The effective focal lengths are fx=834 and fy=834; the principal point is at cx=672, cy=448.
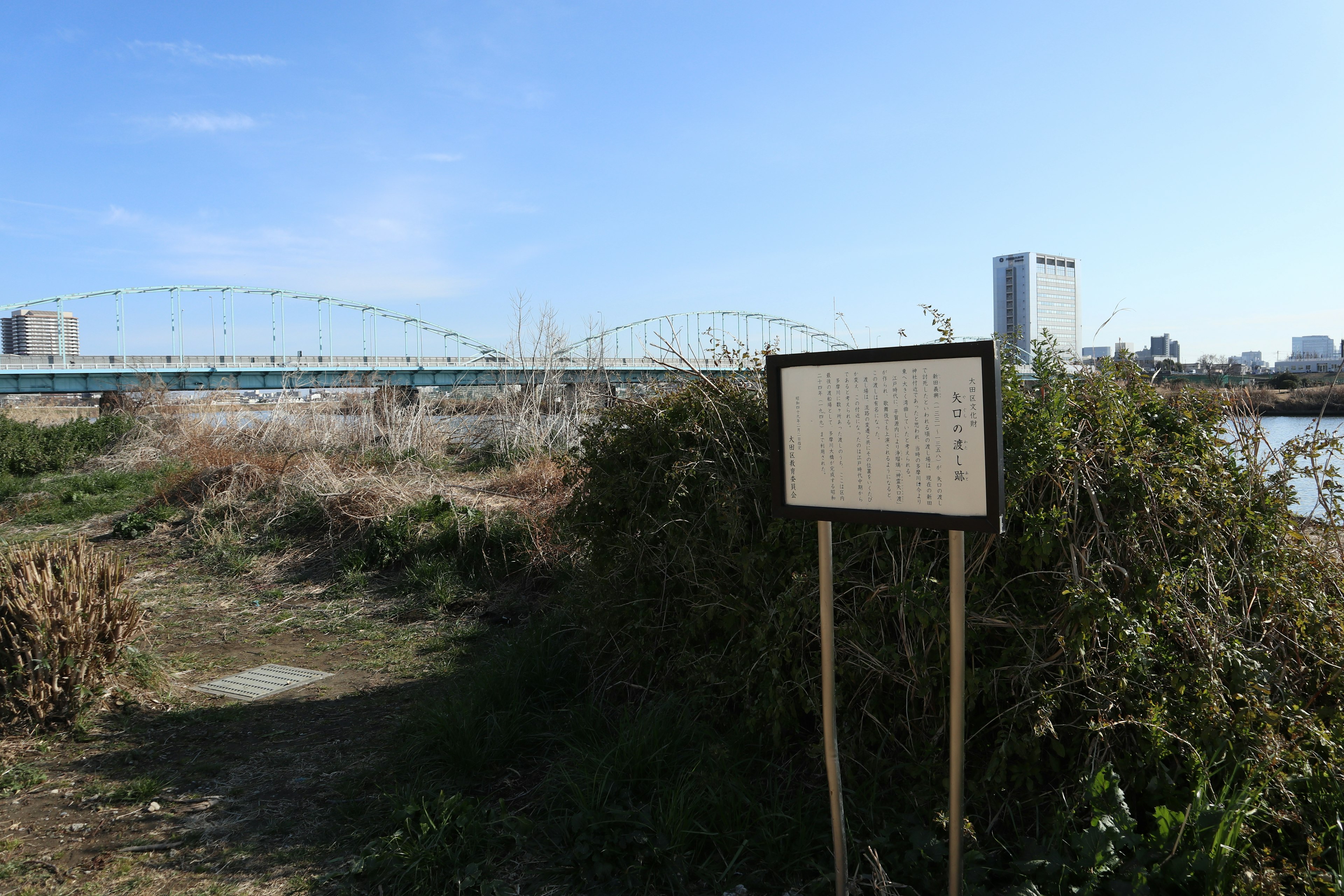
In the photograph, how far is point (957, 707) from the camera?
2434 millimetres

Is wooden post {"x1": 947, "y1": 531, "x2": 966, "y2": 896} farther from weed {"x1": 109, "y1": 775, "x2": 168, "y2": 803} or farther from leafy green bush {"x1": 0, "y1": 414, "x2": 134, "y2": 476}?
leafy green bush {"x1": 0, "y1": 414, "x2": 134, "y2": 476}

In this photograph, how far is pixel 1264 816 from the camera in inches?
105

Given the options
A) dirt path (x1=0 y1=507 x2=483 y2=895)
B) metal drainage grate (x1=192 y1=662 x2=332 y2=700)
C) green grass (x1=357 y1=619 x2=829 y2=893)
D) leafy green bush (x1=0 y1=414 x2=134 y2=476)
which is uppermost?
leafy green bush (x1=0 y1=414 x2=134 y2=476)

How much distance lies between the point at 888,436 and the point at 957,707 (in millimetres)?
832

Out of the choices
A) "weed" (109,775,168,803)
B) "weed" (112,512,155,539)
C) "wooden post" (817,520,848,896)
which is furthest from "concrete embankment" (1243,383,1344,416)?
"weed" (112,512,155,539)

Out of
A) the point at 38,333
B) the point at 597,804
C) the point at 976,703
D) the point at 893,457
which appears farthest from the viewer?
the point at 38,333

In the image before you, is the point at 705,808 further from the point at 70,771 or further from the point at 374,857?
the point at 70,771

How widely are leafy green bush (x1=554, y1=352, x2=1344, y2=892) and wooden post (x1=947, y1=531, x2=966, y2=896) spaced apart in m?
0.31

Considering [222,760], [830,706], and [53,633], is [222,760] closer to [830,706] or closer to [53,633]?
[53,633]

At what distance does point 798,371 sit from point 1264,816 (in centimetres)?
207

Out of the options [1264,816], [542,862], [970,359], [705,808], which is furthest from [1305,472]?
[542,862]

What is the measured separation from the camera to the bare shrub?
4.43 meters

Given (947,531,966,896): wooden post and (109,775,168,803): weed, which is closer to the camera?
(947,531,966,896): wooden post

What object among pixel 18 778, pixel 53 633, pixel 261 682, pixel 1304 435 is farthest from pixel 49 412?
pixel 1304 435
